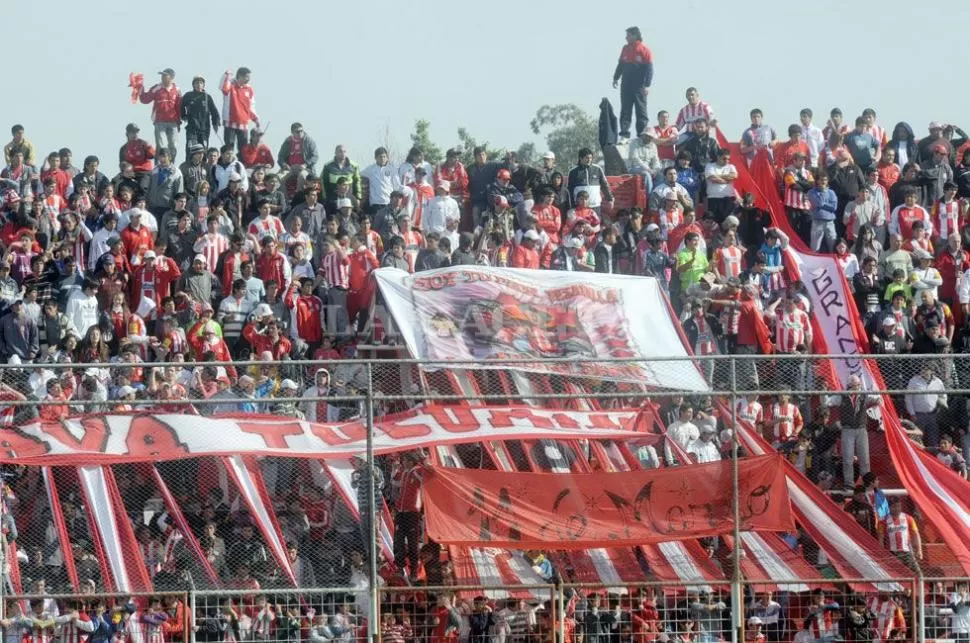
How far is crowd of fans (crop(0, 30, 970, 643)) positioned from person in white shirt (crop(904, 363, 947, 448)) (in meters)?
0.02

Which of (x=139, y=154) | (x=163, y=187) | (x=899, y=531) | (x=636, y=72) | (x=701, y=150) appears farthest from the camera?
(x=636, y=72)

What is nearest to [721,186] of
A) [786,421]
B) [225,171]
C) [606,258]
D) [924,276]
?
[606,258]

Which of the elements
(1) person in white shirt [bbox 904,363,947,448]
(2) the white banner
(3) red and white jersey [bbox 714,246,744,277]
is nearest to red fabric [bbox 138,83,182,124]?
(3) red and white jersey [bbox 714,246,744,277]

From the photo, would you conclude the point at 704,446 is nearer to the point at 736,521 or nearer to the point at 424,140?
the point at 736,521

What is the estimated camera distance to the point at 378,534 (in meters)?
15.4

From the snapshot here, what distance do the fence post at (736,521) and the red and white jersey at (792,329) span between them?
19.1 ft

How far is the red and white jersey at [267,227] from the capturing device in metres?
23.9

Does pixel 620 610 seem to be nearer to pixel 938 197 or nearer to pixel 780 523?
pixel 780 523

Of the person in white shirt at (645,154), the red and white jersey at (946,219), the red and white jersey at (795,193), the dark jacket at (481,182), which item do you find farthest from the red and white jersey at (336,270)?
the red and white jersey at (946,219)

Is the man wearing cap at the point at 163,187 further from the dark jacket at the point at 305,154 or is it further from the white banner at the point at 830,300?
the white banner at the point at 830,300

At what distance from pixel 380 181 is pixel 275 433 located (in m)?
10.5

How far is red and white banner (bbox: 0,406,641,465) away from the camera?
596 inches

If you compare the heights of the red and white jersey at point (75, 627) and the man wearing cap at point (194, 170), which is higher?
the man wearing cap at point (194, 170)

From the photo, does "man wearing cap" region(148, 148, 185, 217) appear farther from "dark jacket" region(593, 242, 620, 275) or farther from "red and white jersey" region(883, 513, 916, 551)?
"red and white jersey" region(883, 513, 916, 551)
